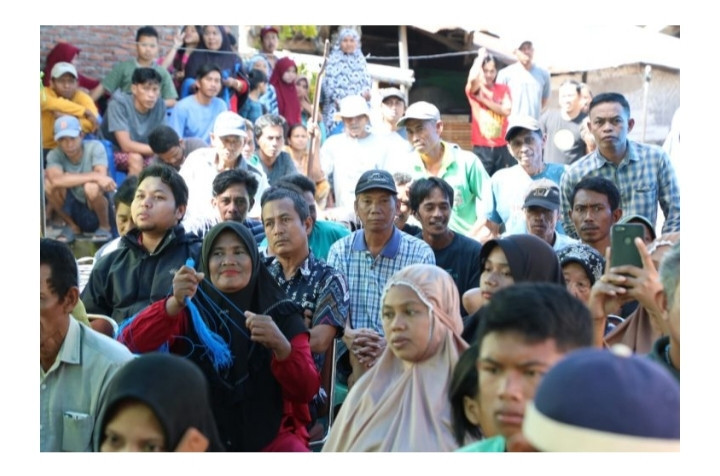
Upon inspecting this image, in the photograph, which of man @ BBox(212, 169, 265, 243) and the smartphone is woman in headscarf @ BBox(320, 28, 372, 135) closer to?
man @ BBox(212, 169, 265, 243)

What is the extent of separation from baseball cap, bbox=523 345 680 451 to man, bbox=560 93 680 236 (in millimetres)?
3951

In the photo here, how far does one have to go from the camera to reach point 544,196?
19.9 ft

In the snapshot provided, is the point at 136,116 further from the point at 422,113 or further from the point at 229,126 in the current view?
the point at 422,113

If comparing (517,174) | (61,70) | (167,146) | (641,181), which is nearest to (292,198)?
(641,181)

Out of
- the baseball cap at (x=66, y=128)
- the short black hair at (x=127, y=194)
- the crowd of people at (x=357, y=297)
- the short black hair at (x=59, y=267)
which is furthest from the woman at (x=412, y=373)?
the baseball cap at (x=66, y=128)

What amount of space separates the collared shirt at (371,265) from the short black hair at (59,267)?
152cm

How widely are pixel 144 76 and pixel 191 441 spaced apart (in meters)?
6.00

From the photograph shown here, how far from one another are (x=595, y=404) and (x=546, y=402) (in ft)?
0.30

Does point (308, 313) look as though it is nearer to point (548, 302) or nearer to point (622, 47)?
point (548, 302)

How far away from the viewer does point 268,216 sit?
545 cm

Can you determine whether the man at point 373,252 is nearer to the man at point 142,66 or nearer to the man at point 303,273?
the man at point 303,273

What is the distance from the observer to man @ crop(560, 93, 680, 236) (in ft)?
20.5

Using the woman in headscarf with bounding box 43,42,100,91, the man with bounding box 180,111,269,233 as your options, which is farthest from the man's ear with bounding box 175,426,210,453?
the woman in headscarf with bounding box 43,42,100,91
